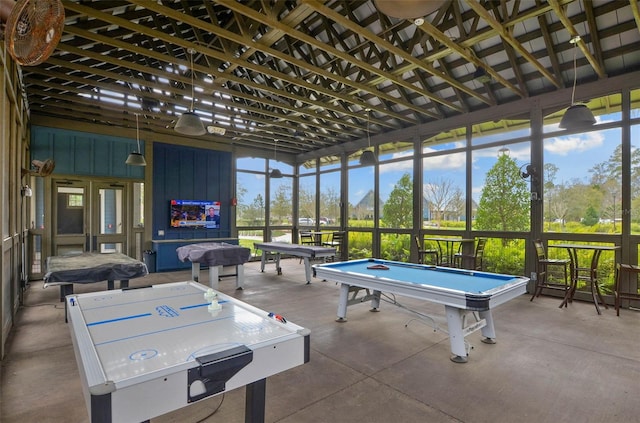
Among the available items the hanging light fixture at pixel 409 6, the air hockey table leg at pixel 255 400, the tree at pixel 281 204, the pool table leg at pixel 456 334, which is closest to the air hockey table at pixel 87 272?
the air hockey table leg at pixel 255 400

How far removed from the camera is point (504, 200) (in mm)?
6348

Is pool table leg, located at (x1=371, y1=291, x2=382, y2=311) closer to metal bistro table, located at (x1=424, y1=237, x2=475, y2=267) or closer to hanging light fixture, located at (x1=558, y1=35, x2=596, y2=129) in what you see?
metal bistro table, located at (x1=424, y1=237, x2=475, y2=267)

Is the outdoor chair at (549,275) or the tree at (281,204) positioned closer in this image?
the outdoor chair at (549,275)

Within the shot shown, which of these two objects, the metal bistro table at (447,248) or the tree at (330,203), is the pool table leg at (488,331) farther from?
the tree at (330,203)

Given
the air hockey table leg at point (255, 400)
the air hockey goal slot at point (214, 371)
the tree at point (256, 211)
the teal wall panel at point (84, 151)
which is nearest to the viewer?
the air hockey goal slot at point (214, 371)

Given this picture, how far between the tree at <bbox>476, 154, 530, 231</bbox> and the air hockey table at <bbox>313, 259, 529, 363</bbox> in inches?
113

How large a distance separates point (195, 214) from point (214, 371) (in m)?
7.93

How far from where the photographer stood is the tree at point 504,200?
6125mm

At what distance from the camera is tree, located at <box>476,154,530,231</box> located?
6.12m

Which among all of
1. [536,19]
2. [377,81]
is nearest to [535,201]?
[536,19]

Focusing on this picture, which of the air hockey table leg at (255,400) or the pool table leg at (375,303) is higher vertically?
the air hockey table leg at (255,400)

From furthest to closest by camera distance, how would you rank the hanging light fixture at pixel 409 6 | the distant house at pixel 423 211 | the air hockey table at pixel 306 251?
the distant house at pixel 423 211 < the air hockey table at pixel 306 251 < the hanging light fixture at pixel 409 6

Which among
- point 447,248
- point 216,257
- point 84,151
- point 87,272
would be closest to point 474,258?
point 447,248

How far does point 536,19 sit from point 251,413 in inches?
232
